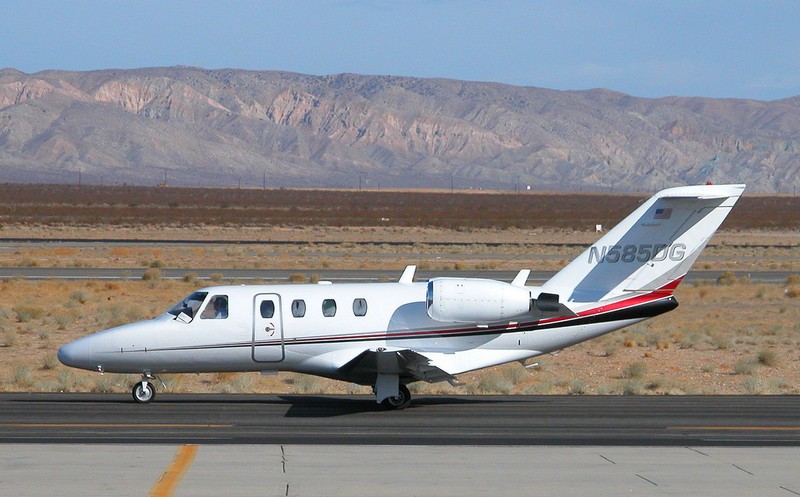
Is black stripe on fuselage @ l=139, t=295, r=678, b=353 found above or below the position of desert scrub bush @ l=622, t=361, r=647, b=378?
above

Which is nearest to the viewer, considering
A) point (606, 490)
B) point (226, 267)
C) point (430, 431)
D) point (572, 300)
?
point (606, 490)

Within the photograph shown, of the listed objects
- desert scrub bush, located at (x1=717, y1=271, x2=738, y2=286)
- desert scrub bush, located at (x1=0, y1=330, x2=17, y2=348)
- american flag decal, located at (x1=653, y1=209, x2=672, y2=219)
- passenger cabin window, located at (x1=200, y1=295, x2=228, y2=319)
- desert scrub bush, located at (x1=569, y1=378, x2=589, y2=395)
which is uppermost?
american flag decal, located at (x1=653, y1=209, x2=672, y2=219)

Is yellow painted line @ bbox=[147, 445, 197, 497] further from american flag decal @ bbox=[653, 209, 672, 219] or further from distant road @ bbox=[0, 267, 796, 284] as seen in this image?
distant road @ bbox=[0, 267, 796, 284]

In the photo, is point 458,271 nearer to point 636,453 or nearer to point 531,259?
point 531,259

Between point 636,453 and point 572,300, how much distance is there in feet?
15.5

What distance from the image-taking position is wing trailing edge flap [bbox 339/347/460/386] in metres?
19.0

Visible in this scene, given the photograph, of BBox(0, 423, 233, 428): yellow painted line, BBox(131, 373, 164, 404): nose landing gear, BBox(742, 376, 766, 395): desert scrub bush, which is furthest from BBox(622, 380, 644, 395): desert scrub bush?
BBox(131, 373, 164, 404): nose landing gear

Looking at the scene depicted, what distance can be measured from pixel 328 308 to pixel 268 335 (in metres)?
1.10

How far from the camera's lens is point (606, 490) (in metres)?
13.3

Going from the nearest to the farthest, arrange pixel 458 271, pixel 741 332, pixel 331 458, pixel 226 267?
pixel 331 458 → pixel 741 332 → pixel 458 271 → pixel 226 267

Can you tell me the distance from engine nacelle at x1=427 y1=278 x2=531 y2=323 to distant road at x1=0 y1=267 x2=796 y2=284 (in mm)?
26553

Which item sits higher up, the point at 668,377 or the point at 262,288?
the point at 262,288

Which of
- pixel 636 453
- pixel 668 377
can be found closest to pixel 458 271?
pixel 668 377

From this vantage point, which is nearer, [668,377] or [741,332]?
[668,377]
